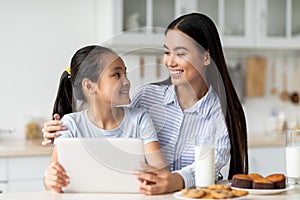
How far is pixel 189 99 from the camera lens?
2064 mm

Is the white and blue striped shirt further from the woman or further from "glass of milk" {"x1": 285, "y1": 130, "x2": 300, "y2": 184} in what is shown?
"glass of milk" {"x1": 285, "y1": 130, "x2": 300, "y2": 184}

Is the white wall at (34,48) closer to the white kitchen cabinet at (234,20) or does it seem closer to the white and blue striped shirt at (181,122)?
the white kitchen cabinet at (234,20)

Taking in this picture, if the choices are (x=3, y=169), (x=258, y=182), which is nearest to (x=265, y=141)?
(x=3, y=169)

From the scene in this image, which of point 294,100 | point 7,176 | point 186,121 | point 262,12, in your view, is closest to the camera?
point 186,121

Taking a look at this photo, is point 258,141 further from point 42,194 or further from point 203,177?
point 42,194

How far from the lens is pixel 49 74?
3951 millimetres

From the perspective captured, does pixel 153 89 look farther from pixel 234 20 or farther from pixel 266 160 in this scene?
pixel 234 20

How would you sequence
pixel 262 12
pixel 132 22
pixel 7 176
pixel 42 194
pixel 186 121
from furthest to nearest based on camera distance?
pixel 262 12 < pixel 132 22 < pixel 7 176 < pixel 186 121 < pixel 42 194

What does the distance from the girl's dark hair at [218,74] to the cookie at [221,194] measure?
36cm

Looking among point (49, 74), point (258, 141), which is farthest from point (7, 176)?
point (258, 141)

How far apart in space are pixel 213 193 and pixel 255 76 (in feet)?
8.94

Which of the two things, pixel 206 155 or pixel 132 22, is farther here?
pixel 132 22

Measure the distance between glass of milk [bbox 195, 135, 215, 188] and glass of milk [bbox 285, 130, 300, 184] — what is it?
298 mm

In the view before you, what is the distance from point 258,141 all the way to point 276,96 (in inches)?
27.2
